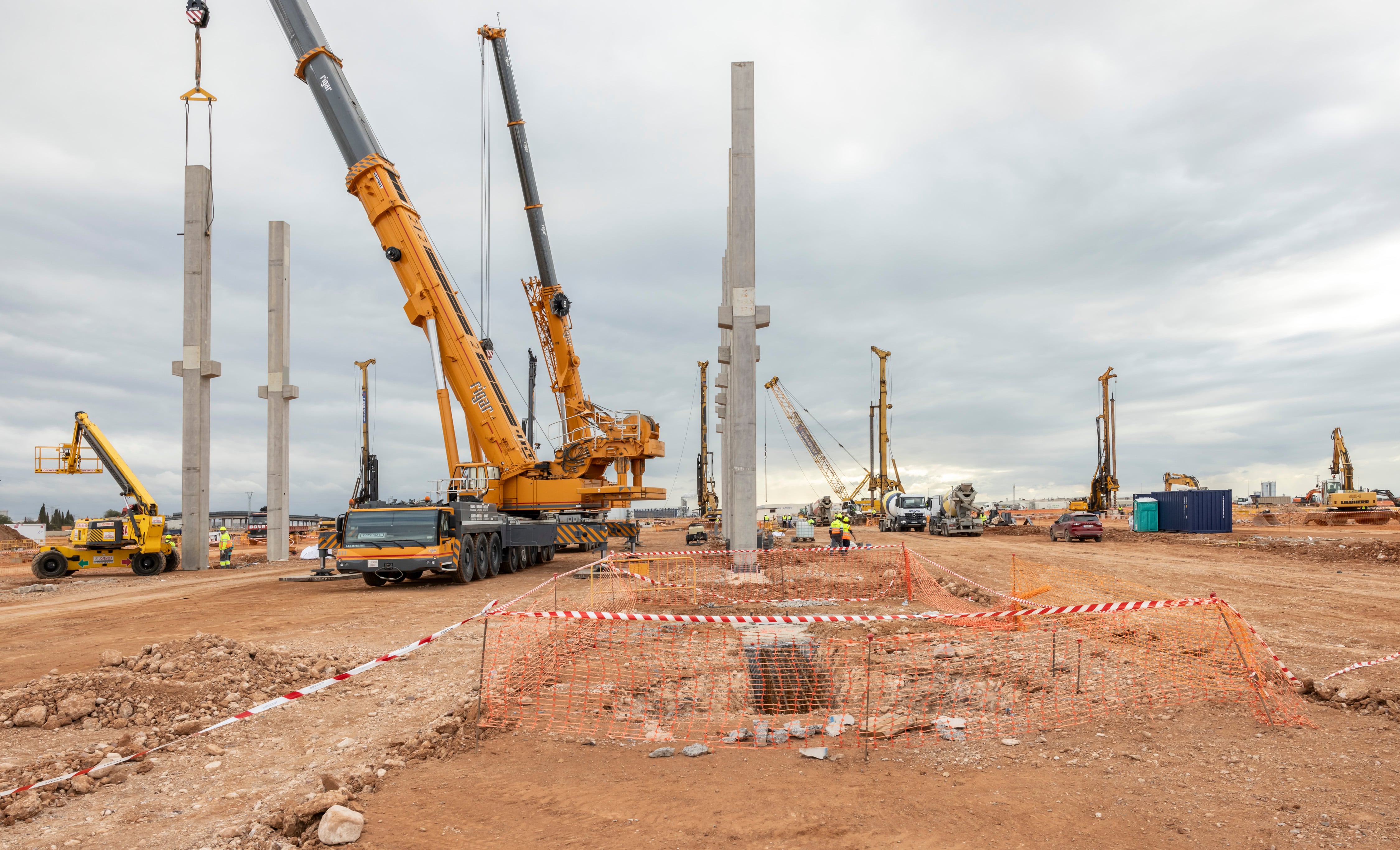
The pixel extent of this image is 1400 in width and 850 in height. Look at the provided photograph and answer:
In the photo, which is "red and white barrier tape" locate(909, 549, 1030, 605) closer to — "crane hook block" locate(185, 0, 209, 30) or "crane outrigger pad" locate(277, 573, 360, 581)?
Result: "crane outrigger pad" locate(277, 573, 360, 581)

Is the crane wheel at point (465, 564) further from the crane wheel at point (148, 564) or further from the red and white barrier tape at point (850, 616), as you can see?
the crane wheel at point (148, 564)

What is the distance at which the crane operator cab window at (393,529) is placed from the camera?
17.1 metres

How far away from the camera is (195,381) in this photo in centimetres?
2638

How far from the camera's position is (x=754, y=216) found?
59.8 ft

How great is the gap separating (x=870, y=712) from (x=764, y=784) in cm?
190

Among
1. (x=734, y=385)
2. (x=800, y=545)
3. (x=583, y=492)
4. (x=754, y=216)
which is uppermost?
(x=754, y=216)

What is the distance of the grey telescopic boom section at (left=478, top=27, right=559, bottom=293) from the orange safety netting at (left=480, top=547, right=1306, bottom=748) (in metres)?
19.7

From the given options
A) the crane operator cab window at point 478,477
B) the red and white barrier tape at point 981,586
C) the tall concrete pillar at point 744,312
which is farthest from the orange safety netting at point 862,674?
the crane operator cab window at point 478,477

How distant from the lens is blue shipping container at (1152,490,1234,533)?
40500 mm

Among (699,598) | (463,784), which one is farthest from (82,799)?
(699,598)

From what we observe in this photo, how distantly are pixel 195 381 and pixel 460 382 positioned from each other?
1132 centimetres

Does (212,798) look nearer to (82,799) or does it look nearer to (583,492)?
(82,799)

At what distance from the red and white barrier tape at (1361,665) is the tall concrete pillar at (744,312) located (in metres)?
10.6

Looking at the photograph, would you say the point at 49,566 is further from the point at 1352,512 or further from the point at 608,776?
the point at 1352,512
